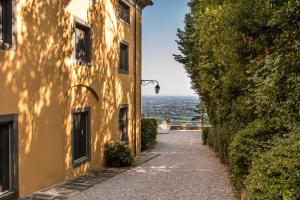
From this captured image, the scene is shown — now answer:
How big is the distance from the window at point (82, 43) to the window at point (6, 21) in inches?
150

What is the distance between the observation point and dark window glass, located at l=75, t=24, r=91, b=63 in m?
12.9

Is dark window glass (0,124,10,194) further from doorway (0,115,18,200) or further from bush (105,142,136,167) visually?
bush (105,142,136,167)

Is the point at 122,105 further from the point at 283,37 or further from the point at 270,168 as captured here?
the point at 270,168

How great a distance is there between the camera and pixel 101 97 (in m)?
14.6

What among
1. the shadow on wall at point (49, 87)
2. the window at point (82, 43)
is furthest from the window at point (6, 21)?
the window at point (82, 43)

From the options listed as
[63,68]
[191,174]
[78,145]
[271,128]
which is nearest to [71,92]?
[63,68]

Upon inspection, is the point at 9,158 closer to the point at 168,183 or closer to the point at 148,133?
the point at 168,183

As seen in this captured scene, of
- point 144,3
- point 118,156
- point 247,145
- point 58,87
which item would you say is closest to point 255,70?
point 247,145

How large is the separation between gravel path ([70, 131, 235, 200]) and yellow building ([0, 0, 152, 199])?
1505 millimetres

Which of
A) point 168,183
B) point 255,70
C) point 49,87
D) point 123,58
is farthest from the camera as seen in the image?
point 123,58

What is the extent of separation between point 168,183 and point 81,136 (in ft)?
11.8

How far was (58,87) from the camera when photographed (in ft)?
37.4

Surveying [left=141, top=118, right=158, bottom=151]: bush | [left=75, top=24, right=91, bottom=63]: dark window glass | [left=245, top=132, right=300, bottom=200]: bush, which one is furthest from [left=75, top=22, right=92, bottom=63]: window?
[left=141, top=118, right=158, bottom=151]: bush

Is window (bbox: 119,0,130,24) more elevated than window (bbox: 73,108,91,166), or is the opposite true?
window (bbox: 119,0,130,24)
